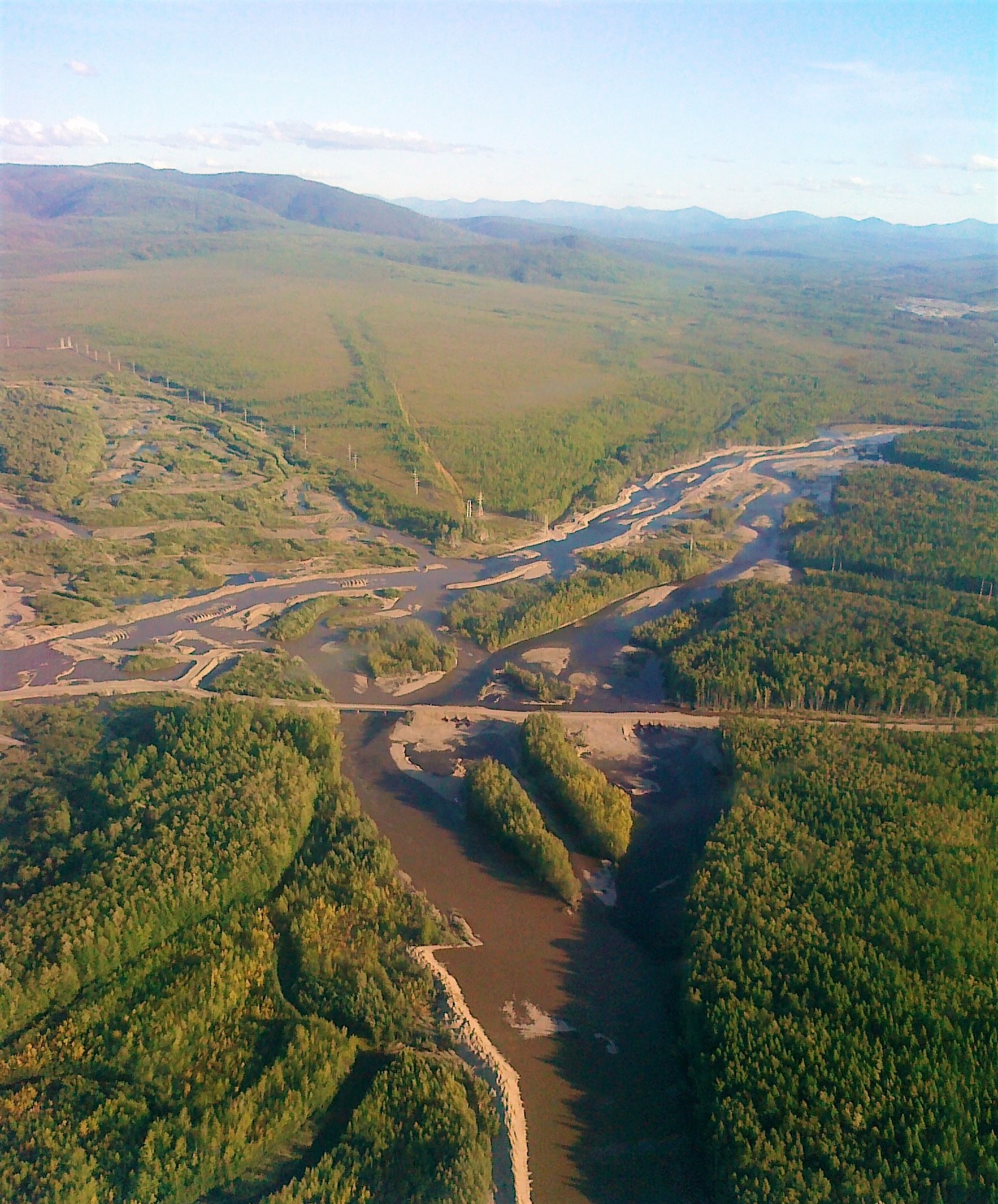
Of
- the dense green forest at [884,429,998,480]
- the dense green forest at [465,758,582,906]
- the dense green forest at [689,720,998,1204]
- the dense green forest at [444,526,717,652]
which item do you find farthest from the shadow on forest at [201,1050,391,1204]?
the dense green forest at [884,429,998,480]

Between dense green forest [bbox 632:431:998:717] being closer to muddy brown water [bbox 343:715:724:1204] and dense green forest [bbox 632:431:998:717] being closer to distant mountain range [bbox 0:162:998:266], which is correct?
muddy brown water [bbox 343:715:724:1204]

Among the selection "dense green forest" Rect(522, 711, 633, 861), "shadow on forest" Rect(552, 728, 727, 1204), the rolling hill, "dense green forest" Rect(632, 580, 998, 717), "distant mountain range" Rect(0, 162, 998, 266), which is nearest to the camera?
"shadow on forest" Rect(552, 728, 727, 1204)

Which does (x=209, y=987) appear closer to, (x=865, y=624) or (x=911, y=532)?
(x=865, y=624)

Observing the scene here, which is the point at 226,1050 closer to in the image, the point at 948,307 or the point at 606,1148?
the point at 606,1148

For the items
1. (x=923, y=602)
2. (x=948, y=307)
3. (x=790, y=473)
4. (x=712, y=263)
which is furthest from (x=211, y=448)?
(x=712, y=263)

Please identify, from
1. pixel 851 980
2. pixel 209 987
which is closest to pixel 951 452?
pixel 851 980

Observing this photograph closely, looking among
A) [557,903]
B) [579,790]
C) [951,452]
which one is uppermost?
[951,452]

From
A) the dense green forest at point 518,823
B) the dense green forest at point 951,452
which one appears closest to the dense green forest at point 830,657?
the dense green forest at point 518,823
